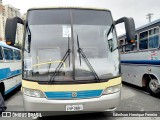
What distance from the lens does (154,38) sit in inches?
293

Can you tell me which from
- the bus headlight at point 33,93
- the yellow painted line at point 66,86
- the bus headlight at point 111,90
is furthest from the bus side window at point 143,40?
the bus headlight at point 33,93

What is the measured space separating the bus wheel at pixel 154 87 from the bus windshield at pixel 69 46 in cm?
329

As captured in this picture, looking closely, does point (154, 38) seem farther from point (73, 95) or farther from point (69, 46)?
point (73, 95)

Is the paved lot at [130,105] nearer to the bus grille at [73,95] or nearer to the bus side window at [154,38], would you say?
the bus grille at [73,95]

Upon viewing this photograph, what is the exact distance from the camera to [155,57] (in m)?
7.14

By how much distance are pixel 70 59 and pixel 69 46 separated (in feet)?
1.04

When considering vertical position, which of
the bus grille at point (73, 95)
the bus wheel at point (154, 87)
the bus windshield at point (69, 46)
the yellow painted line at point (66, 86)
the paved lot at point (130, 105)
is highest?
the bus windshield at point (69, 46)

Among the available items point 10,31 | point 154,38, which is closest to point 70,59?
point 10,31

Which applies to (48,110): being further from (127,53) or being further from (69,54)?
(127,53)

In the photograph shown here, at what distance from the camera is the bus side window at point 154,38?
7.24 m

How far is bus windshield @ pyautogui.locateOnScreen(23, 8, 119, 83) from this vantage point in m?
4.32

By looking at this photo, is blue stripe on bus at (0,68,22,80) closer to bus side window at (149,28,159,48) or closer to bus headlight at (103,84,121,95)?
bus headlight at (103,84,121,95)

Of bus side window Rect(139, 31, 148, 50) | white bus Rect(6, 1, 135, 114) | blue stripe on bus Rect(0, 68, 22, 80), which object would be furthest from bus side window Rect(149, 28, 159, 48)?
blue stripe on bus Rect(0, 68, 22, 80)

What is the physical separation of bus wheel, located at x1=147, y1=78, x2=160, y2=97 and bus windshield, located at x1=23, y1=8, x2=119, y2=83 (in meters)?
3.29
